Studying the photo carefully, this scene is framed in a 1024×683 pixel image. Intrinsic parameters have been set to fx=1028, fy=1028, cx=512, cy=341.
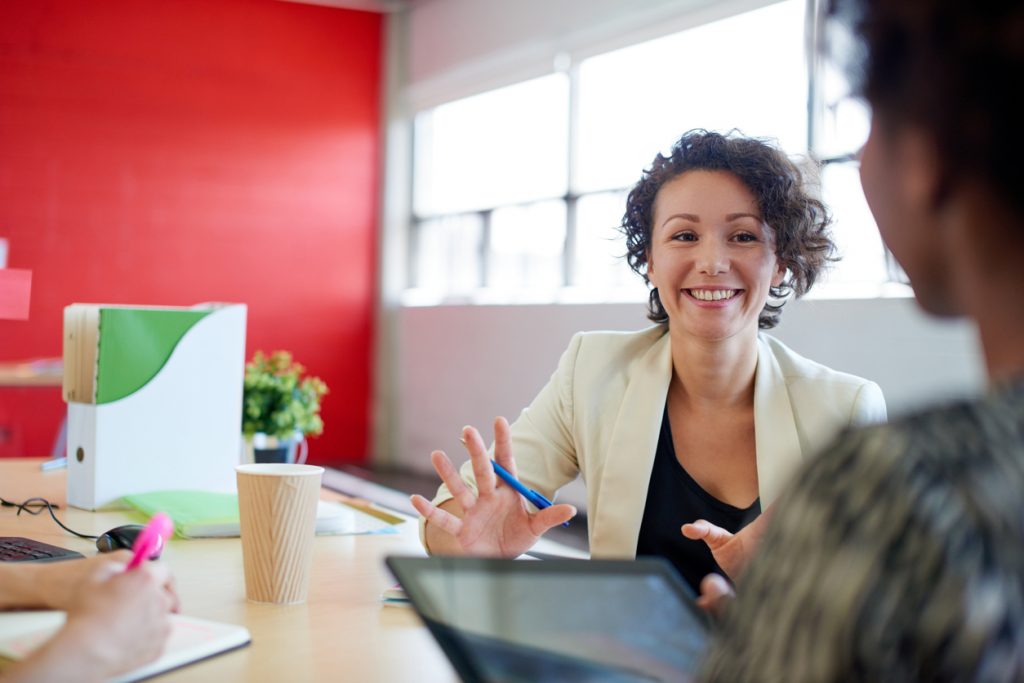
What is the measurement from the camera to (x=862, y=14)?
0.55m

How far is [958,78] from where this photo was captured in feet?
1.64

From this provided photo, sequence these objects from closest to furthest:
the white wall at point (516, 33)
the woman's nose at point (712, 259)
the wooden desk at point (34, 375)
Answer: the woman's nose at point (712, 259), the wooden desk at point (34, 375), the white wall at point (516, 33)

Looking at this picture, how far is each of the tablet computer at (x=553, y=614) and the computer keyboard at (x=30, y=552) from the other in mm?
762

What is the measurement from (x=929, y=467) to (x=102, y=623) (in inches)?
26.2

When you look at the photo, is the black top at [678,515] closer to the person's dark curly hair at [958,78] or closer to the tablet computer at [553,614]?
the tablet computer at [553,614]

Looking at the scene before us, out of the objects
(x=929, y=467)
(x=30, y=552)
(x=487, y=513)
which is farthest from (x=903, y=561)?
(x=30, y=552)

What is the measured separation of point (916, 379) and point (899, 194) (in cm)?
342

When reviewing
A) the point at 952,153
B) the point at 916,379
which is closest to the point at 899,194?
the point at 952,153

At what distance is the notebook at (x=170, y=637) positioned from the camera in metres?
0.92

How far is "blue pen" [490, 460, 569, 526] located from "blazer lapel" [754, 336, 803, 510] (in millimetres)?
398

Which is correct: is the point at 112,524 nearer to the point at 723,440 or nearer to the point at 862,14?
the point at 723,440

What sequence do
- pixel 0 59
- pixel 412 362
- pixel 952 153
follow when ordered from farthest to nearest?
pixel 412 362 < pixel 0 59 < pixel 952 153

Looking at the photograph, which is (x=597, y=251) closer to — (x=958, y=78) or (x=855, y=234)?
(x=855, y=234)

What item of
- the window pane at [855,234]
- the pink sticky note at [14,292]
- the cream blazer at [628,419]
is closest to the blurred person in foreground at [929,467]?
the cream blazer at [628,419]
